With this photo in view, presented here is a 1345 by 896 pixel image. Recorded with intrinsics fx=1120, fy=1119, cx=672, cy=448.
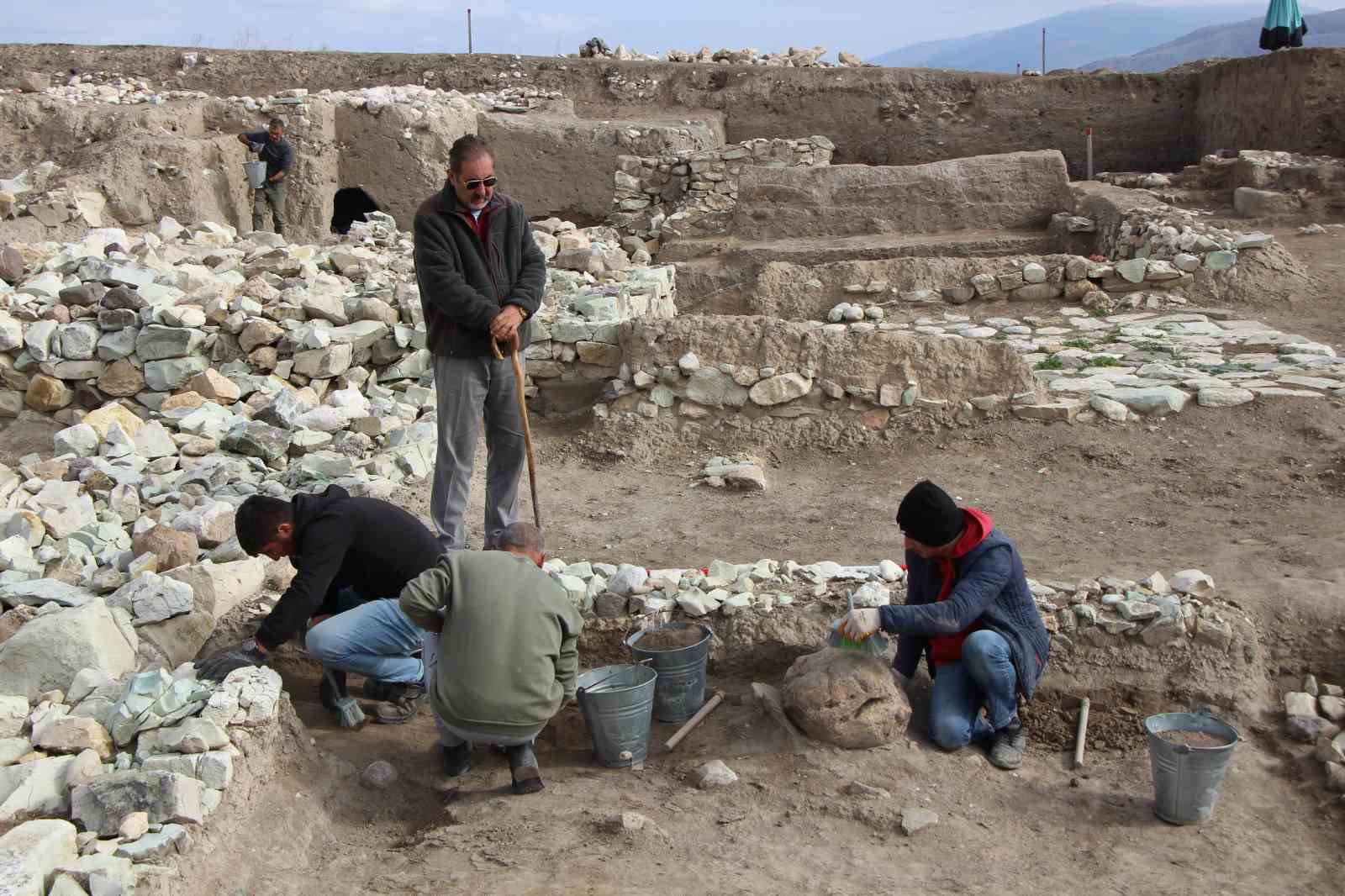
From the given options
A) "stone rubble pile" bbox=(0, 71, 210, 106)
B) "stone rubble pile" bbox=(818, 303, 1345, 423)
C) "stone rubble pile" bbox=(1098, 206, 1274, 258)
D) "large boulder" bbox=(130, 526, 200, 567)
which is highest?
"stone rubble pile" bbox=(0, 71, 210, 106)

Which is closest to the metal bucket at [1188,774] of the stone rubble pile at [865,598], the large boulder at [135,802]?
the stone rubble pile at [865,598]

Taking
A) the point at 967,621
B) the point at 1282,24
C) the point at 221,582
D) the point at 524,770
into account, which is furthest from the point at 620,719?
the point at 1282,24

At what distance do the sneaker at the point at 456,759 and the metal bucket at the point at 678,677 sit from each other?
70cm

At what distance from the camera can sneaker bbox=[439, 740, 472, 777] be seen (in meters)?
3.92

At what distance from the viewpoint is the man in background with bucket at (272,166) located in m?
13.2

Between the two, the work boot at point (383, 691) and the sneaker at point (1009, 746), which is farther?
the work boot at point (383, 691)

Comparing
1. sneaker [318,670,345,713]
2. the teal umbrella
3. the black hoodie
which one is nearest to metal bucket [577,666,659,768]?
the black hoodie

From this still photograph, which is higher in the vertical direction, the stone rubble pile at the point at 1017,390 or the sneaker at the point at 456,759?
the stone rubble pile at the point at 1017,390

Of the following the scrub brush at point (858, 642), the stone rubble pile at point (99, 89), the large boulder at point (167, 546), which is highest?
the stone rubble pile at point (99, 89)

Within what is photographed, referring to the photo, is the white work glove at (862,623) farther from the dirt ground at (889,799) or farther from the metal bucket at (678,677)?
the metal bucket at (678,677)

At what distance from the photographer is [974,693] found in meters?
3.98

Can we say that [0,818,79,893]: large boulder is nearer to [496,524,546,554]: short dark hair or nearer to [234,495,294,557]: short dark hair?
[234,495,294,557]: short dark hair

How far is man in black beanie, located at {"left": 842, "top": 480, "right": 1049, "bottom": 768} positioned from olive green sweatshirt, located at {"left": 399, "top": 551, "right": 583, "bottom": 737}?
1.06m

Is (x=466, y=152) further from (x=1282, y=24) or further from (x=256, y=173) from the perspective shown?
(x=1282, y=24)
